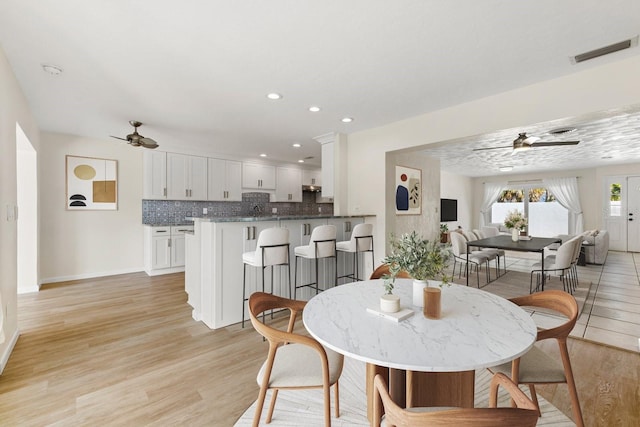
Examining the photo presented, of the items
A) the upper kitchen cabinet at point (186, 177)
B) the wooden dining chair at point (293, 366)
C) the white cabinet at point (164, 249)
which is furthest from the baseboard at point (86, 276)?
the wooden dining chair at point (293, 366)

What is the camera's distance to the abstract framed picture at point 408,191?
5516 millimetres

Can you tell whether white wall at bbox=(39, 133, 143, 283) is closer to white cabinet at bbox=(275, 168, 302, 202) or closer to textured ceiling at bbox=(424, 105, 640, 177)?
white cabinet at bbox=(275, 168, 302, 202)

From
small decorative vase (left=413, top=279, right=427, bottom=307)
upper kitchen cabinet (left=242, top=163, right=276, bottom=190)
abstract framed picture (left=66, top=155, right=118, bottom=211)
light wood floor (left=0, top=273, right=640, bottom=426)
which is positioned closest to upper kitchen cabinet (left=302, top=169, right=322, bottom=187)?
upper kitchen cabinet (left=242, top=163, right=276, bottom=190)

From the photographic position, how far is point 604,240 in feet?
19.9

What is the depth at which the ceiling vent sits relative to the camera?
6.79 feet

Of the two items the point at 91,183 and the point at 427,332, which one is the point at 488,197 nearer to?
the point at 427,332

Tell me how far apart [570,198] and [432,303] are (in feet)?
32.5

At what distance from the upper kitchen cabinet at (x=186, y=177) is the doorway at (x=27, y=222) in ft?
6.17

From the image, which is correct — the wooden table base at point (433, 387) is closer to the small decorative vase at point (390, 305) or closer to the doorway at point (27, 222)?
the small decorative vase at point (390, 305)

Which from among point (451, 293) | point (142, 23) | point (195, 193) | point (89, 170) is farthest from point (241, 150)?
point (451, 293)

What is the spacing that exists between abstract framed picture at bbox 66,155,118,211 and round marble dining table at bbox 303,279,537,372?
16.9ft

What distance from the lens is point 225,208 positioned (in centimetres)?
653

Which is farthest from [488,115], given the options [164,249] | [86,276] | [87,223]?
[86,276]

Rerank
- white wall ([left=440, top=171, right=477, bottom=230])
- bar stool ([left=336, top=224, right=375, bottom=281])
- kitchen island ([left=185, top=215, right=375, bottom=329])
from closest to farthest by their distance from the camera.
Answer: kitchen island ([left=185, top=215, right=375, bottom=329])
bar stool ([left=336, top=224, right=375, bottom=281])
white wall ([left=440, top=171, right=477, bottom=230])
